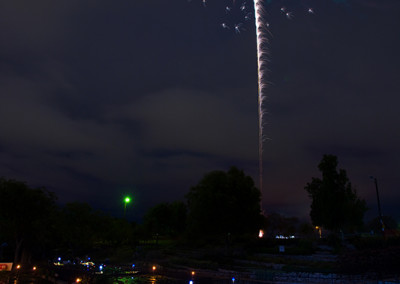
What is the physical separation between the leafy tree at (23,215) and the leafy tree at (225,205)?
17568 millimetres

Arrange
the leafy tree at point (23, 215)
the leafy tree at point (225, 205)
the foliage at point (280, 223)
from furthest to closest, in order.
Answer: the foliage at point (280, 223) → the leafy tree at point (225, 205) → the leafy tree at point (23, 215)

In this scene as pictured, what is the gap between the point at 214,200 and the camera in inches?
1633

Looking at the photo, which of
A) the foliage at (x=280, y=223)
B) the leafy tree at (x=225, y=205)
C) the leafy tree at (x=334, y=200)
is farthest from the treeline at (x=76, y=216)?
the foliage at (x=280, y=223)

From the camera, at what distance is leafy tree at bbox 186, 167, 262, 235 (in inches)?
1610

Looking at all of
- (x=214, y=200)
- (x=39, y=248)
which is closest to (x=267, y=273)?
(x=214, y=200)

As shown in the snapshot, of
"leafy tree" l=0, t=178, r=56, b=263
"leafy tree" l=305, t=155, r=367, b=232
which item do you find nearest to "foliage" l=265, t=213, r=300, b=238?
"leafy tree" l=305, t=155, r=367, b=232

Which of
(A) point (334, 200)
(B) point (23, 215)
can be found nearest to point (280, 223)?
(A) point (334, 200)

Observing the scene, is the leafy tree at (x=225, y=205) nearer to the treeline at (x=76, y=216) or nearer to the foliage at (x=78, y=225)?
the treeline at (x=76, y=216)

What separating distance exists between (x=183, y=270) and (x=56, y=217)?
18911 mm

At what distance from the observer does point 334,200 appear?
44250 millimetres

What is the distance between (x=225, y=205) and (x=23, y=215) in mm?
22126

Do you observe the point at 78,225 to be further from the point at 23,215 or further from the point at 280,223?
the point at 280,223

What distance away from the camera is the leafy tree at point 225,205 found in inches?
1610

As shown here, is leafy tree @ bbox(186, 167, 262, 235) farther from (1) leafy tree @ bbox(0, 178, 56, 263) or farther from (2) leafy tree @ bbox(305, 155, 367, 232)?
(1) leafy tree @ bbox(0, 178, 56, 263)
